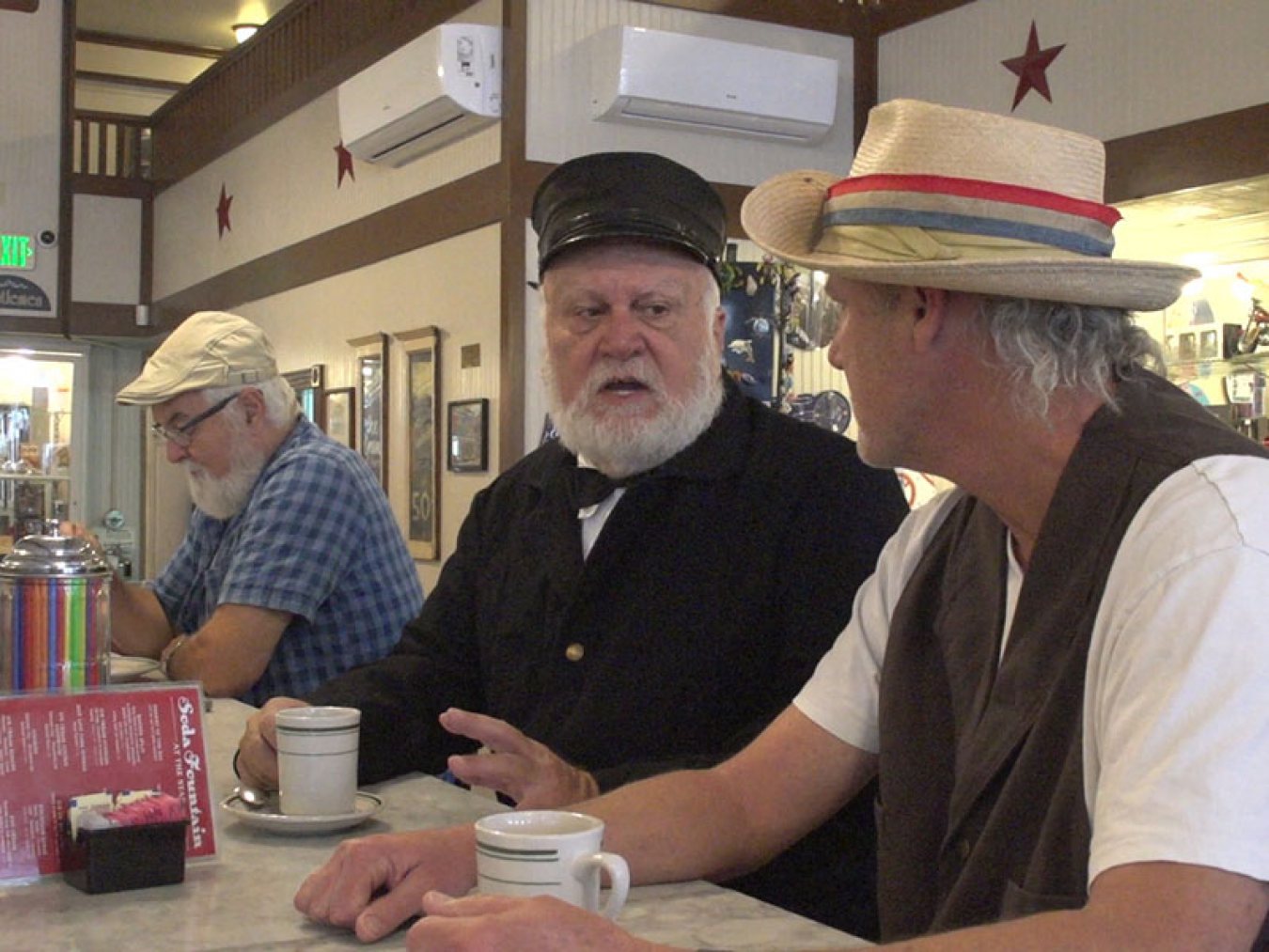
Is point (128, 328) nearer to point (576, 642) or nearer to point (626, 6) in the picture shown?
point (626, 6)

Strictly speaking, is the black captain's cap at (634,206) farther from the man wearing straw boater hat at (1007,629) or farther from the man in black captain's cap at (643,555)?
the man wearing straw boater hat at (1007,629)

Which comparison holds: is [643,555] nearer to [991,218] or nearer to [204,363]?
Result: [991,218]

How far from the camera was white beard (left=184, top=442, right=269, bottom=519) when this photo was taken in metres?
3.20

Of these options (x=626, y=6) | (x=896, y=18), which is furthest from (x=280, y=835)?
(x=896, y=18)

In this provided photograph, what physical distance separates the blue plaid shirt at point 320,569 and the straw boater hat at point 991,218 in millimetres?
1668

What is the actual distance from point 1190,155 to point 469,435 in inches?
106

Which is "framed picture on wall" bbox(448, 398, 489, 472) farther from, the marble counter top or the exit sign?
the marble counter top

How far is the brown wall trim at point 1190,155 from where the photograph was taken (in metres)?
4.34

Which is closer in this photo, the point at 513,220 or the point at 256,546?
the point at 256,546

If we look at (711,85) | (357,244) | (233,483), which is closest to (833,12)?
(711,85)

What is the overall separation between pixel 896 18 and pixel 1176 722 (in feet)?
16.8

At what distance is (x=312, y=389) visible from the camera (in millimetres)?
7199

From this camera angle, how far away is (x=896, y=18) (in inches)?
224

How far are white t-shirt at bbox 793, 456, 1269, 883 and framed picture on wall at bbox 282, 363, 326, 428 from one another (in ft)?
20.4
